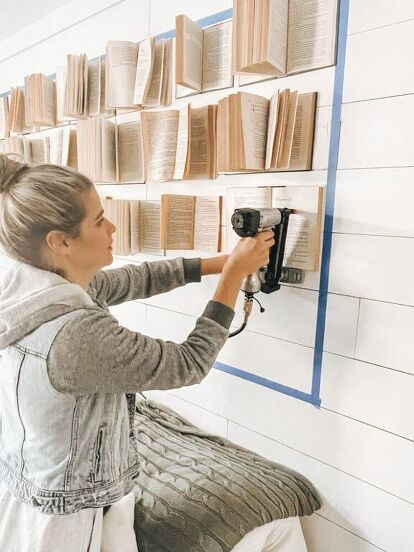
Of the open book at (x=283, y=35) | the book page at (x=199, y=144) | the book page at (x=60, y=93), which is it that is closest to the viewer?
the open book at (x=283, y=35)

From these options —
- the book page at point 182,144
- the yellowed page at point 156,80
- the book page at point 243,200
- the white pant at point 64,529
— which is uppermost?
the yellowed page at point 156,80

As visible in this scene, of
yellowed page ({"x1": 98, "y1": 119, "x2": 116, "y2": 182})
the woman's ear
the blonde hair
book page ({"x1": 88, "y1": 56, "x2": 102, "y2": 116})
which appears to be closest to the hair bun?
the blonde hair

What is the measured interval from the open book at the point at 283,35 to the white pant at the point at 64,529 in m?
1.15

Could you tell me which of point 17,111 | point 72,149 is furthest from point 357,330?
point 17,111

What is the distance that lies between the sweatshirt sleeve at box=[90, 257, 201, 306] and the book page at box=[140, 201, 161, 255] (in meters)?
0.28

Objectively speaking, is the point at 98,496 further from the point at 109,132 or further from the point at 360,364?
the point at 109,132

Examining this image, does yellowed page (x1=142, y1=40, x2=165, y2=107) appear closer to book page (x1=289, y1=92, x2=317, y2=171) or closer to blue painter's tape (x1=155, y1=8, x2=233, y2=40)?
blue painter's tape (x1=155, y1=8, x2=233, y2=40)

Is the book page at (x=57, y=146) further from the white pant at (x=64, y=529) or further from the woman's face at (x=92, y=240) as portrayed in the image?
the white pant at (x=64, y=529)

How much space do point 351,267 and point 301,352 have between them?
0.30 meters

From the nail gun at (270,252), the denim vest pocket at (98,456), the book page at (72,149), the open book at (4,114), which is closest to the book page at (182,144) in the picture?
the nail gun at (270,252)

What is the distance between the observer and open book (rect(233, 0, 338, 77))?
1058 millimetres

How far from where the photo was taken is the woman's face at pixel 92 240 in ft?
3.13

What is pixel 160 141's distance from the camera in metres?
1.42

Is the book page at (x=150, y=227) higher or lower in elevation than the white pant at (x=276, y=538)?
higher
